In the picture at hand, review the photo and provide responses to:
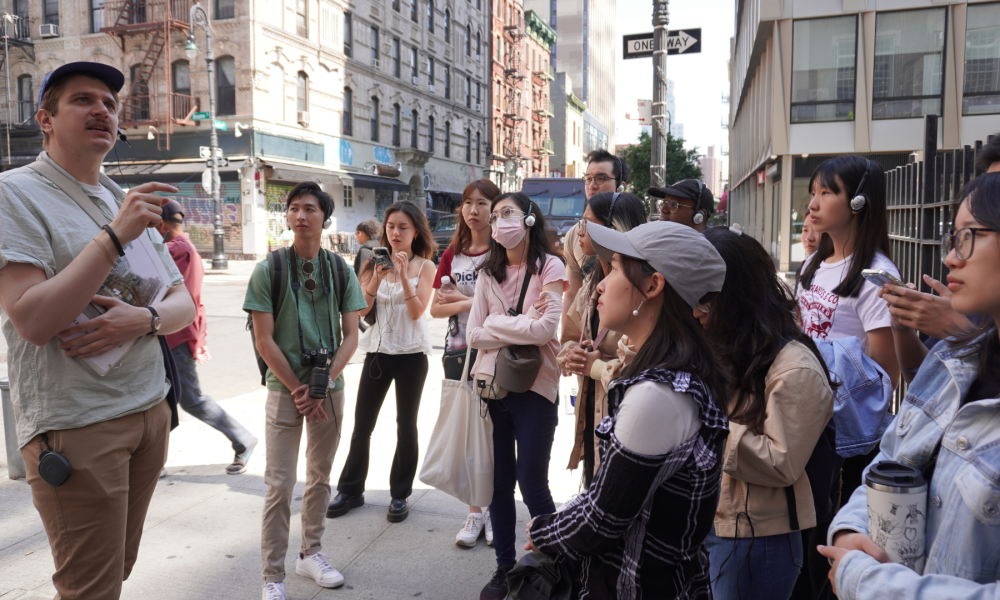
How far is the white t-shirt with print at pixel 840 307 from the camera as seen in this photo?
111 inches

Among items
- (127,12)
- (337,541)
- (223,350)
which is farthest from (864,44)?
(127,12)

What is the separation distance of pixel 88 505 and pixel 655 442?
6.31 feet

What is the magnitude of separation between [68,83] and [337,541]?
9.55ft

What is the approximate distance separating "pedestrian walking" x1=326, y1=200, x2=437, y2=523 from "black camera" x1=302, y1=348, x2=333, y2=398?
89 cm

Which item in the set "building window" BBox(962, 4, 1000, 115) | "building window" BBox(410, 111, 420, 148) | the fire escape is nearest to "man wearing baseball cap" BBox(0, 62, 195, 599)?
"building window" BBox(962, 4, 1000, 115)

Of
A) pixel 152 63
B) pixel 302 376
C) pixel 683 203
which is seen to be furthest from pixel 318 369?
pixel 152 63

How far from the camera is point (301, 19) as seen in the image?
2909 centimetres

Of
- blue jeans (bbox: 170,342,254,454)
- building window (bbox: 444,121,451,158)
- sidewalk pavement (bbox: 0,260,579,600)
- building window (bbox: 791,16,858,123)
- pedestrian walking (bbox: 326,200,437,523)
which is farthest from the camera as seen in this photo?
building window (bbox: 444,121,451,158)

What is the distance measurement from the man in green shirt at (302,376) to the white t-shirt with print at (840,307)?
239 cm

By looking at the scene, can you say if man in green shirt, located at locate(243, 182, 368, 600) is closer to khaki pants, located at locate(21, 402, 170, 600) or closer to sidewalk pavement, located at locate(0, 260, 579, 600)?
sidewalk pavement, located at locate(0, 260, 579, 600)

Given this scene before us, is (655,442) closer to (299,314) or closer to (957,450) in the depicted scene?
(957,450)

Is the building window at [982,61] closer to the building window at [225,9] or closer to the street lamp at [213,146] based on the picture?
the street lamp at [213,146]

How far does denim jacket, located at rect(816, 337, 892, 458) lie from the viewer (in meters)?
2.43

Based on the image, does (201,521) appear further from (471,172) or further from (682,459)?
(471,172)
